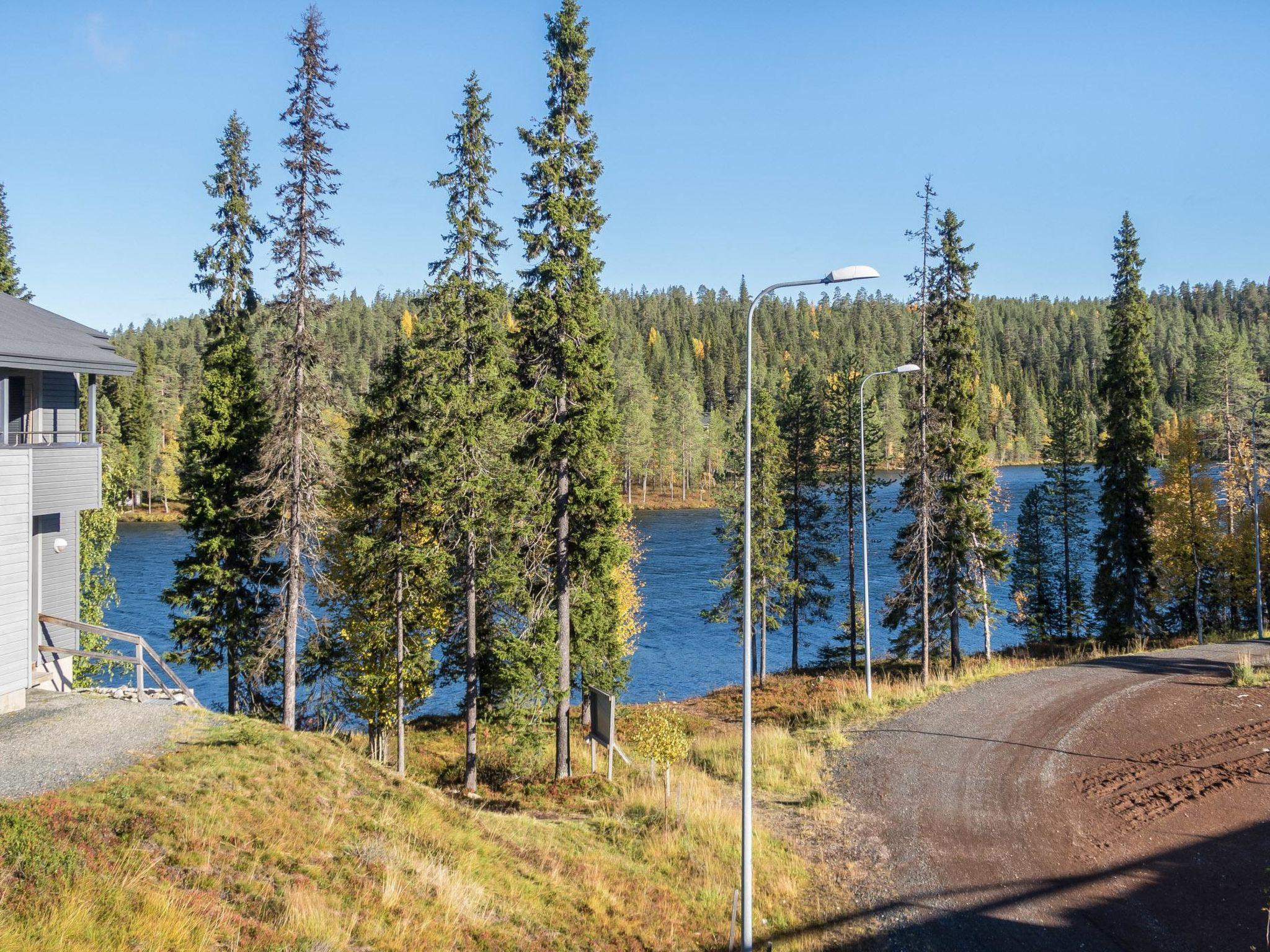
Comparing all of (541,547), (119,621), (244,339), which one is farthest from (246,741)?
(119,621)

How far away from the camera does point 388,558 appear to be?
75.6ft

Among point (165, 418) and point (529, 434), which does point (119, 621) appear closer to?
point (529, 434)

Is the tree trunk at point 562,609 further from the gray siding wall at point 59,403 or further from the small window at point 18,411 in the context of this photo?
the small window at point 18,411

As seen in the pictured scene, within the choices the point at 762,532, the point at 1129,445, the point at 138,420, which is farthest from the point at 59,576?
the point at 138,420

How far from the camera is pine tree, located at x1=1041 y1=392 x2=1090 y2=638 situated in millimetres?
46719

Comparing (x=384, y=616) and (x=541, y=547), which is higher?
(x=541, y=547)

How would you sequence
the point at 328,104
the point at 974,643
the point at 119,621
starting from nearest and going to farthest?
the point at 328,104 < the point at 119,621 < the point at 974,643

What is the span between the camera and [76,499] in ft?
57.0

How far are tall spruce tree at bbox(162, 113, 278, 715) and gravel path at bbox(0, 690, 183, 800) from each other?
8176 millimetres

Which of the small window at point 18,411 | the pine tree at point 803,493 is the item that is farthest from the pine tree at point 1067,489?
the small window at point 18,411

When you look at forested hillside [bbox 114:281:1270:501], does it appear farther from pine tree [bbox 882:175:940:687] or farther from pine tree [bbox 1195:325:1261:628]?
pine tree [bbox 882:175:940:687]

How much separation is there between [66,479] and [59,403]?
9.09 feet

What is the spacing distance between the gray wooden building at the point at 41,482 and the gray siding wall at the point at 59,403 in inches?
0.8

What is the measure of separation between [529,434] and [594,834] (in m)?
10.8
